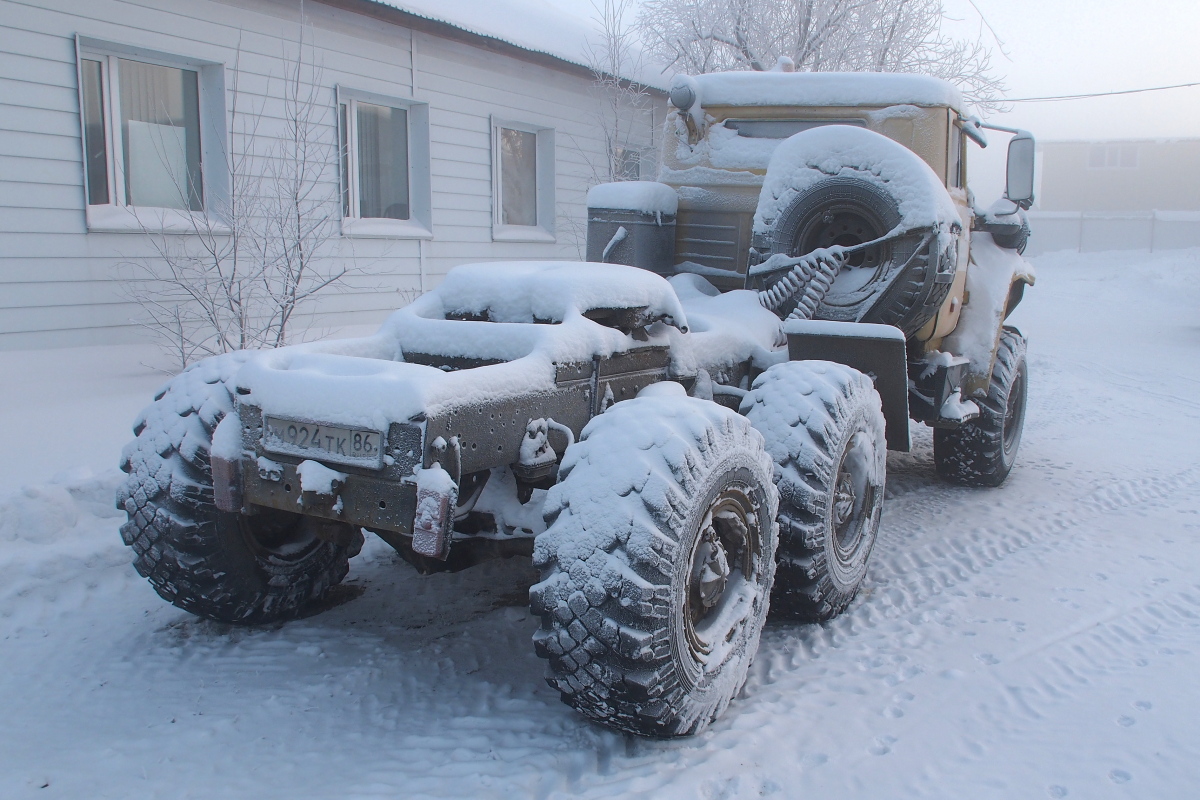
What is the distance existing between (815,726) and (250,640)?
2133 millimetres

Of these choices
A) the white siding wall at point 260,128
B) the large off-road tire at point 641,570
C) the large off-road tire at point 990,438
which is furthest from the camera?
the white siding wall at point 260,128

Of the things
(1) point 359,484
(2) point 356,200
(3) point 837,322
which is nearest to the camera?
(1) point 359,484

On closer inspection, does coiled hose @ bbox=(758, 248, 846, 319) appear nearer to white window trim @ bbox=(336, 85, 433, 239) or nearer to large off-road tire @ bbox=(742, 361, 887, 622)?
large off-road tire @ bbox=(742, 361, 887, 622)

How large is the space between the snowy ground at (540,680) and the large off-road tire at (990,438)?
1.56 feet

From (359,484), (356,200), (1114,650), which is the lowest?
(1114,650)

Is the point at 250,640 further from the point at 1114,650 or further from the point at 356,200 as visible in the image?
the point at 356,200

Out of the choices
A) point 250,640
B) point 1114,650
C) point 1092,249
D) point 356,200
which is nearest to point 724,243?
point 1114,650

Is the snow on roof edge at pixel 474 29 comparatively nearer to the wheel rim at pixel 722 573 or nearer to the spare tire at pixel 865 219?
the spare tire at pixel 865 219

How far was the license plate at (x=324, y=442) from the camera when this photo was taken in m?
2.58

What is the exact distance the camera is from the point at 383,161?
9.77 meters

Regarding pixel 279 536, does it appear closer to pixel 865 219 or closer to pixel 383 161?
pixel 865 219

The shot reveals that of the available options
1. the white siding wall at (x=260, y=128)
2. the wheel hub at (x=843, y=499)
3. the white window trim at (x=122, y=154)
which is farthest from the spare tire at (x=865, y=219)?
the white siding wall at (x=260, y=128)

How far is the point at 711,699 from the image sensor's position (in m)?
2.76

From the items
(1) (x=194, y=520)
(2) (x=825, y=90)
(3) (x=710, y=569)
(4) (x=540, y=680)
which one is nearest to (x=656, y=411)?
(3) (x=710, y=569)
